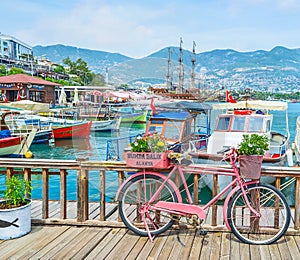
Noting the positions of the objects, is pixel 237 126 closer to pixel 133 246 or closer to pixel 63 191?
pixel 63 191

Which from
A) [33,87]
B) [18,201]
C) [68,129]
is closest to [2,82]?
[33,87]

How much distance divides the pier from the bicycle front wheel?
10cm

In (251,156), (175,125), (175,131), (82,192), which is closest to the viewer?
(251,156)

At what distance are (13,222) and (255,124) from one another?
27.8ft

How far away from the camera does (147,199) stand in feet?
12.3

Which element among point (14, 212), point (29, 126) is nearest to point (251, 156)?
point (14, 212)

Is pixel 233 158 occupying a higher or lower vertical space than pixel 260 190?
higher

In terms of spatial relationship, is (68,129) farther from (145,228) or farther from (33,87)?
(145,228)

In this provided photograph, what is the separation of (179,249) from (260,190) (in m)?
1.05

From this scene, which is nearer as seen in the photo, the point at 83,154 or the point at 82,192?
the point at 82,192

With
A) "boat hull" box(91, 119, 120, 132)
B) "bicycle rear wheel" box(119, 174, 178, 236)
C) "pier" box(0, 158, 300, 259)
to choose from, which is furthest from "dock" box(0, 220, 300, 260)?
"boat hull" box(91, 119, 120, 132)

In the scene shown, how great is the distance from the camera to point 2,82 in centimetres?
3191

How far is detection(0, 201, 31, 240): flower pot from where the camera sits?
365 centimetres

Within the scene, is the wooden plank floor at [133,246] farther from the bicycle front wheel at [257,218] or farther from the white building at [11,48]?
the white building at [11,48]
